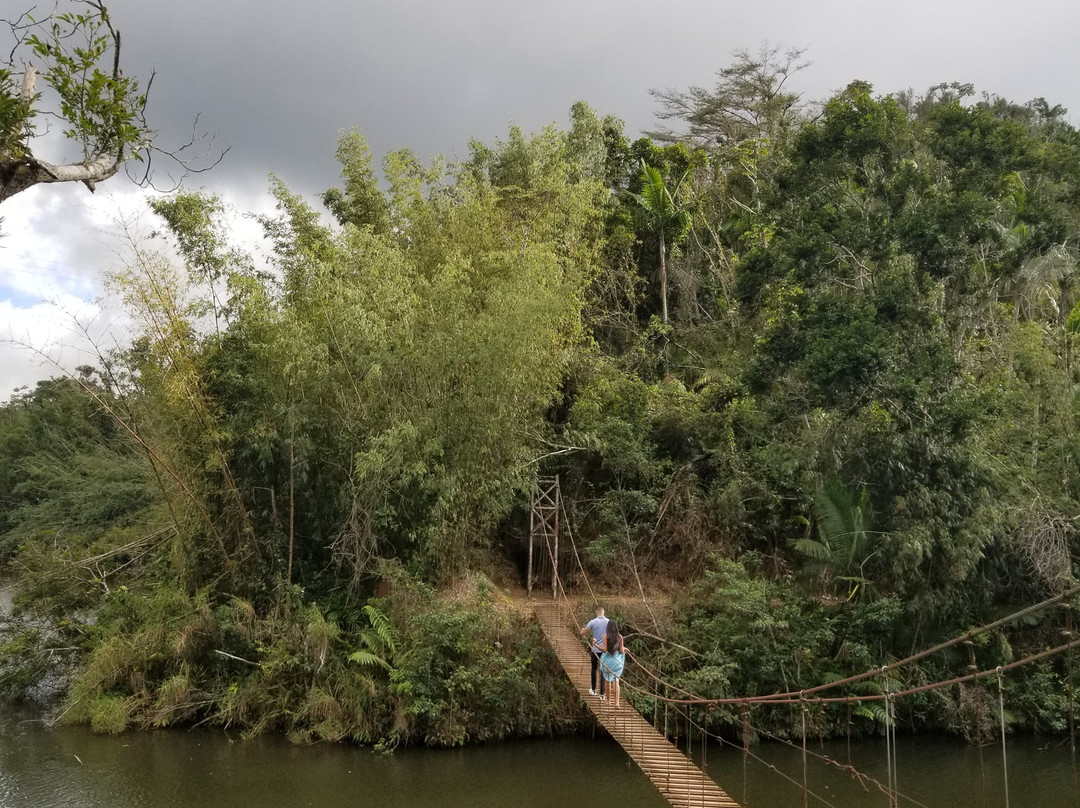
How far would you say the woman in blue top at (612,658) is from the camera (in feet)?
22.7

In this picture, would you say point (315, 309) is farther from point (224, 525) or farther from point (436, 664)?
point (436, 664)

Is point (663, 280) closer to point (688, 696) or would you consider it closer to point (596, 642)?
point (688, 696)

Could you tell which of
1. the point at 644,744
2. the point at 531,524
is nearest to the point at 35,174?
the point at 644,744

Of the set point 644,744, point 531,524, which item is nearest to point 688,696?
point 644,744

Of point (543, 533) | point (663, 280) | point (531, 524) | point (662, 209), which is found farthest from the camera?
point (663, 280)

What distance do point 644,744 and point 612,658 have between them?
942 mm

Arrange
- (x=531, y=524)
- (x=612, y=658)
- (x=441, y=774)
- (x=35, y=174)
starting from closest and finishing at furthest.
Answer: (x=35, y=174) < (x=612, y=658) < (x=441, y=774) < (x=531, y=524)

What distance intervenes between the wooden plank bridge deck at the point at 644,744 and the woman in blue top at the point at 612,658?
19 centimetres

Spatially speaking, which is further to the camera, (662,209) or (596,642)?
(662,209)

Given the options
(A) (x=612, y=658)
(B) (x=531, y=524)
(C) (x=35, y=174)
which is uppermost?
(C) (x=35, y=174)

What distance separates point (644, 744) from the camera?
243 inches

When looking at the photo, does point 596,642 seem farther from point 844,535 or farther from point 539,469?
point 539,469

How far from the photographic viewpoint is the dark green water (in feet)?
22.3

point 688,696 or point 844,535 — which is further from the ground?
point 844,535
